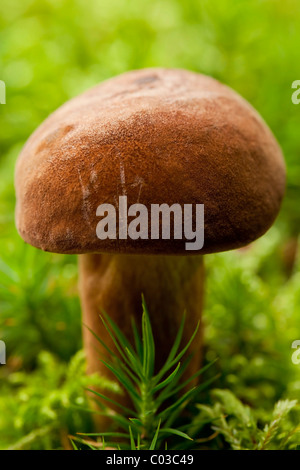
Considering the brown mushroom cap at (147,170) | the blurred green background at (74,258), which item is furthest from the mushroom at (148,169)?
the blurred green background at (74,258)

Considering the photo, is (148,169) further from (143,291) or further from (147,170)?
(143,291)

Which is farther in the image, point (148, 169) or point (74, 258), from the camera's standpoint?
point (74, 258)

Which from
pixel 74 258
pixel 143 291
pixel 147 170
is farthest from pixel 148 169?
pixel 74 258

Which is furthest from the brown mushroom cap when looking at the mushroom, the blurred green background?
the blurred green background

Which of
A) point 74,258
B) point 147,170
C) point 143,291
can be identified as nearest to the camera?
point 147,170

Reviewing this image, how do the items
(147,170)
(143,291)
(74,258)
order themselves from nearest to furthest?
(147,170), (143,291), (74,258)

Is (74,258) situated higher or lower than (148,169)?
lower

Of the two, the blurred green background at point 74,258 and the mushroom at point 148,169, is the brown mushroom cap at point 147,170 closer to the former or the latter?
the mushroom at point 148,169

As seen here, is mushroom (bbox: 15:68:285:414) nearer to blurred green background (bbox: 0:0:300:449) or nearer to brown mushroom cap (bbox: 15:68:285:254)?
brown mushroom cap (bbox: 15:68:285:254)
